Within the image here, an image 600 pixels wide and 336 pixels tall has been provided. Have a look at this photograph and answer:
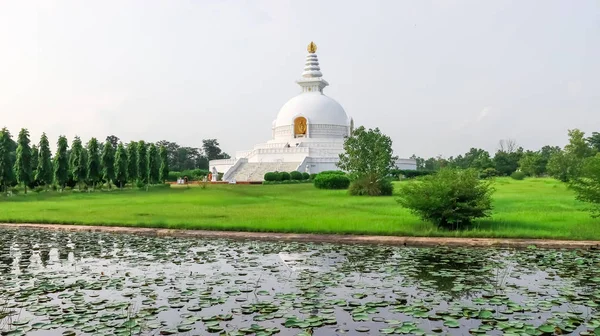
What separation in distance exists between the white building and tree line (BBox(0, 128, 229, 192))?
10000 millimetres

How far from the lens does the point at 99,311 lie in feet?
22.2

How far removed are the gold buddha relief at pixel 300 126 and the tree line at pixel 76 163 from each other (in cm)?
2018

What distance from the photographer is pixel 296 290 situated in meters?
7.88

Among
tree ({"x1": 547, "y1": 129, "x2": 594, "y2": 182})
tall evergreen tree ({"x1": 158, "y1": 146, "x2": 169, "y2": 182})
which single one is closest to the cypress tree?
tall evergreen tree ({"x1": 158, "y1": 146, "x2": 169, "y2": 182})

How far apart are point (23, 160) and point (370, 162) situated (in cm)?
2334

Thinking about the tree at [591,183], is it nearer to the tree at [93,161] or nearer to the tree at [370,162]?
the tree at [370,162]

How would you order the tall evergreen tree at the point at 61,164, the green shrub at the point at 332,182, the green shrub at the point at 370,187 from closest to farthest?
the green shrub at the point at 370,187 → the green shrub at the point at 332,182 → the tall evergreen tree at the point at 61,164

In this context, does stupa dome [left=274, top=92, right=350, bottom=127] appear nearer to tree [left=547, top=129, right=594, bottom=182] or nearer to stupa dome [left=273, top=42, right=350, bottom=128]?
stupa dome [left=273, top=42, right=350, bottom=128]

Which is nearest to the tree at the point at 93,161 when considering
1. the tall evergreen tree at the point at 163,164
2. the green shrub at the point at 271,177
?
the tall evergreen tree at the point at 163,164

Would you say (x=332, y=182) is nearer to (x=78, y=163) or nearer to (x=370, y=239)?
(x=78, y=163)

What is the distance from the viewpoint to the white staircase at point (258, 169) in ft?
168

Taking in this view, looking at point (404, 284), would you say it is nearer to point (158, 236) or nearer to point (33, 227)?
point (158, 236)

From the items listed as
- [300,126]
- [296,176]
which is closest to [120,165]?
[296,176]

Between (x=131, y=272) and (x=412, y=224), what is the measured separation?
7.76 meters
